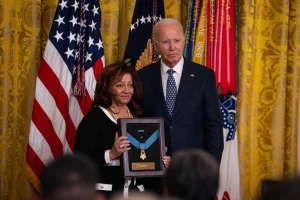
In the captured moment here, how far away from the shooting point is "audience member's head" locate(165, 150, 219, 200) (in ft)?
7.28

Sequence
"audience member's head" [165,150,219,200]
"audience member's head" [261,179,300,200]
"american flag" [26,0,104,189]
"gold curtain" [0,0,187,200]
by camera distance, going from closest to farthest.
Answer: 1. "audience member's head" [261,179,300,200]
2. "audience member's head" [165,150,219,200]
3. "american flag" [26,0,104,189]
4. "gold curtain" [0,0,187,200]

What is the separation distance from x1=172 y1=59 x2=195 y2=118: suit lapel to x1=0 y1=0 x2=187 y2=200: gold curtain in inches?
62.3

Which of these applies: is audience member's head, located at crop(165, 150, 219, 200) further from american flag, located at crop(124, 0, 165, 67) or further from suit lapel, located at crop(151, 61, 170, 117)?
american flag, located at crop(124, 0, 165, 67)

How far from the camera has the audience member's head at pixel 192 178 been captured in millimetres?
2219

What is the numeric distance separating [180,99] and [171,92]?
0.31 ft

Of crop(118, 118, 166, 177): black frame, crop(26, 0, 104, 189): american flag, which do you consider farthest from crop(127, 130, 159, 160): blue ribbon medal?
crop(26, 0, 104, 189): american flag

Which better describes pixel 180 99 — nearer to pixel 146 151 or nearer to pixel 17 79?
pixel 146 151

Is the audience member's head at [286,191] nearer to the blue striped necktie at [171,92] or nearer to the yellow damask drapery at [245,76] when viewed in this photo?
the blue striped necktie at [171,92]

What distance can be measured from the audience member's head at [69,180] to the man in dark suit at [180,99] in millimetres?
2384

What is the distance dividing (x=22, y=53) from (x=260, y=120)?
2.14m

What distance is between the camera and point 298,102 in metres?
5.93

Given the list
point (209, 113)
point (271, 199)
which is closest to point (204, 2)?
point (209, 113)

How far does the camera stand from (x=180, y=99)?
4438 millimetres

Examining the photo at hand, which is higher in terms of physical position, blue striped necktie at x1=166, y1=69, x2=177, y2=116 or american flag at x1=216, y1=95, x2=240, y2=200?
blue striped necktie at x1=166, y1=69, x2=177, y2=116
